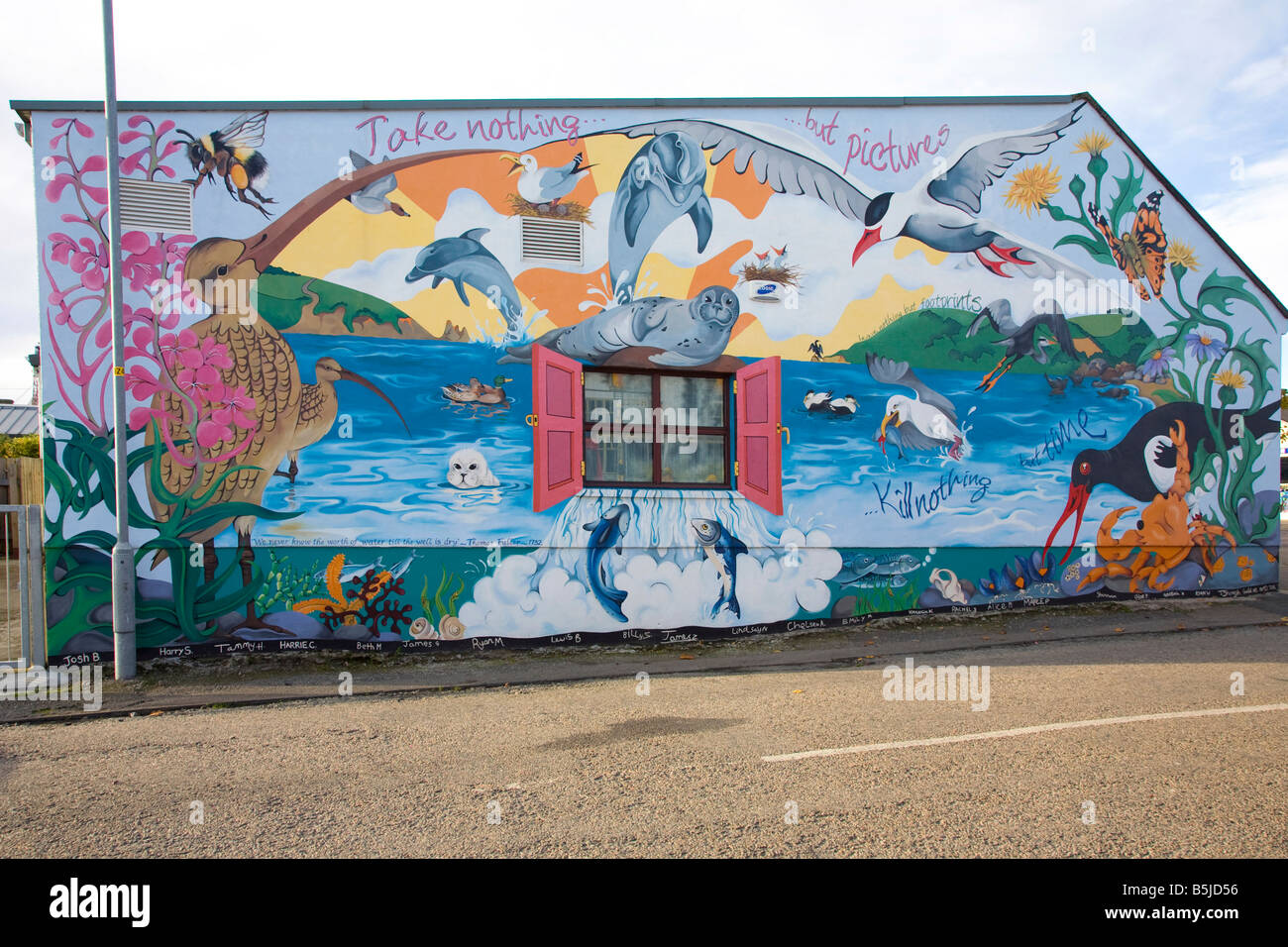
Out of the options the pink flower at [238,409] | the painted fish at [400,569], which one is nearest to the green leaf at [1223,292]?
the painted fish at [400,569]

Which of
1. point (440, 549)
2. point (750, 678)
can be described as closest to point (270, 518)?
point (440, 549)

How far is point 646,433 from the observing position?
31.6 ft

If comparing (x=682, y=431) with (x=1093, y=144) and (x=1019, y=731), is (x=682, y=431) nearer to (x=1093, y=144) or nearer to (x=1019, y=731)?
(x=1019, y=731)

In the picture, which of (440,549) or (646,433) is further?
(646,433)

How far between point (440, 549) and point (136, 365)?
11.4 ft

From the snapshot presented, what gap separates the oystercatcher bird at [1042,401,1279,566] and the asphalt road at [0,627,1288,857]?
3.88 m

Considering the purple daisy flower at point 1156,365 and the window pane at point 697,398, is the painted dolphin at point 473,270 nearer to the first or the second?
the window pane at point 697,398

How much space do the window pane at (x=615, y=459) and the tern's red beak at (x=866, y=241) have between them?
3.44m

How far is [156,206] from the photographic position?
838 centimetres

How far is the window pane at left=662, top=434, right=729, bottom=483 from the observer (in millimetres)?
9688

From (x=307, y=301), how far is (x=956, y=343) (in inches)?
298

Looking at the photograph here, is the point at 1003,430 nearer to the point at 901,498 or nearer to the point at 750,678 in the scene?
the point at 901,498

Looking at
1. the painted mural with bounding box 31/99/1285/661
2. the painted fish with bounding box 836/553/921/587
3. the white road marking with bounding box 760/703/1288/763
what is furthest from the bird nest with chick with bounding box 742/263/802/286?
the white road marking with bounding box 760/703/1288/763

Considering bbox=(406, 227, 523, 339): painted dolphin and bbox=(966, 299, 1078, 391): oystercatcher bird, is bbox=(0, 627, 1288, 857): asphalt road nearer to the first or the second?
bbox=(406, 227, 523, 339): painted dolphin
